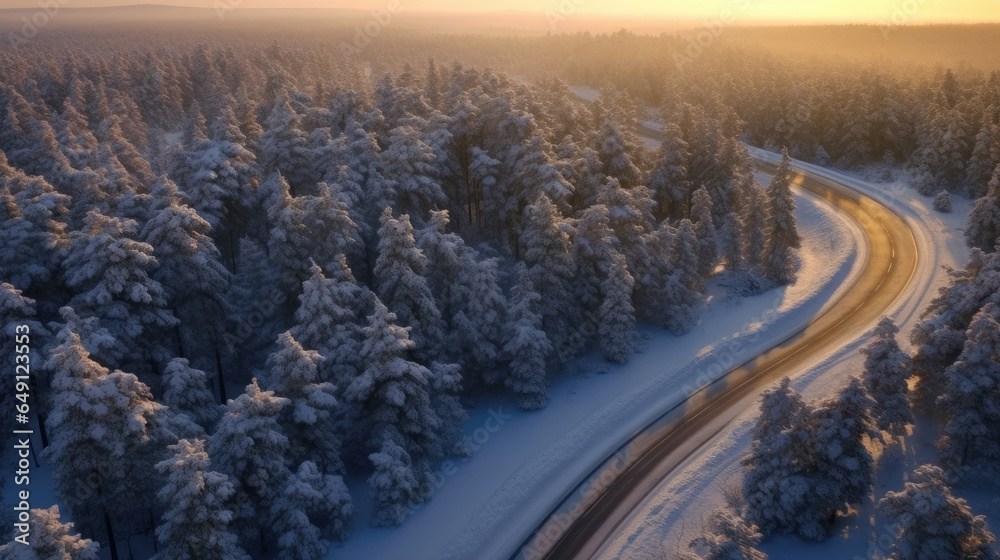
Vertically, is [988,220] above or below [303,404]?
above

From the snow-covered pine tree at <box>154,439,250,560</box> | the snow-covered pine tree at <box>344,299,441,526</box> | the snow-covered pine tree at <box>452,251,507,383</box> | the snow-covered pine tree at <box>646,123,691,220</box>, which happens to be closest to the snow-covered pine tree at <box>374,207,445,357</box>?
the snow-covered pine tree at <box>452,251,507,383</box>

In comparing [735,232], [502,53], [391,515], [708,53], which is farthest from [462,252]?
[502,53]

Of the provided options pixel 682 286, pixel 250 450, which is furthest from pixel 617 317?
pixel 250 450

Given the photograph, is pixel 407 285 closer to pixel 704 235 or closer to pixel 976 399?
pixel 704 235

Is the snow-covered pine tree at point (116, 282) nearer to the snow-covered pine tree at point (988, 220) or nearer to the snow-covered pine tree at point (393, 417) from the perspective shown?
the snow-covered pine tree at point (393, 417)

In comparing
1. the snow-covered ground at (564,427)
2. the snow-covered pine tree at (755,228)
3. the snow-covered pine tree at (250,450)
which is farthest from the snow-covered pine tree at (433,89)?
the snow-covered pine tree at (250,450)
